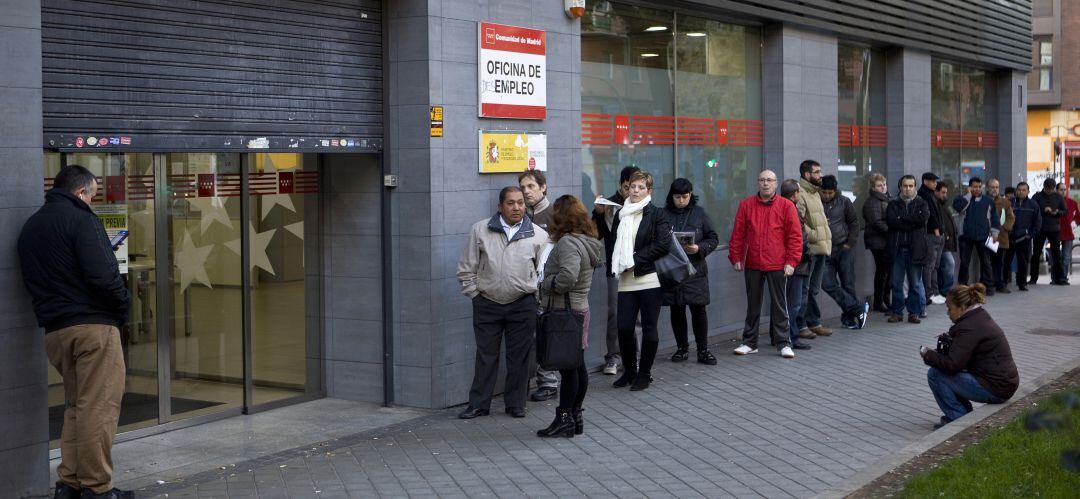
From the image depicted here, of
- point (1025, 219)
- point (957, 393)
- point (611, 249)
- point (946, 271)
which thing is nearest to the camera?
point (957, 393)

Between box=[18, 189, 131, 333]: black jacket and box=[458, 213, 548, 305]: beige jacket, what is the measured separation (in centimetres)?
307

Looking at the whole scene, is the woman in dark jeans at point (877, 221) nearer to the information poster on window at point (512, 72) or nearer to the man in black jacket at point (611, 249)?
the man in black jacket at point (611, 249)

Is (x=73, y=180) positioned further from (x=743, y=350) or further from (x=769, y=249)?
(x=743, y=350)

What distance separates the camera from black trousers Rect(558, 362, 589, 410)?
28.7ft

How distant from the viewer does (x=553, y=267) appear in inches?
349

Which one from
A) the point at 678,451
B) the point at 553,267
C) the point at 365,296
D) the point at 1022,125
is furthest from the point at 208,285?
the point at 1022,125

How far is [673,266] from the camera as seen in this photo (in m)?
10.6

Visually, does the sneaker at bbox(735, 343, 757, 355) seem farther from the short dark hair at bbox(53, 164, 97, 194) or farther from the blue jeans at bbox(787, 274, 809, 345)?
the short dark hair at bbox(53, 164, 97, 194)

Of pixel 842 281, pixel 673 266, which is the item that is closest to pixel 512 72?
pixel 673 266

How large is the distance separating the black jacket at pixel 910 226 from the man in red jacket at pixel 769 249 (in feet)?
10.5

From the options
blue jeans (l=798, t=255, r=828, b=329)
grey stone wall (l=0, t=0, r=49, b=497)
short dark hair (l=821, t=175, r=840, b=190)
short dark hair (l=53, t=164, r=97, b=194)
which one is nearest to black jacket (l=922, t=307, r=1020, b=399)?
A: blue jeans (l=798, t=255, r=828, b=329)

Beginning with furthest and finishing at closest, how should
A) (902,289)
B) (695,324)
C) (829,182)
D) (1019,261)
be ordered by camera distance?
(1019,261) → (902,289) → (829,182) → (695,324)

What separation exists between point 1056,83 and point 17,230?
48.1m

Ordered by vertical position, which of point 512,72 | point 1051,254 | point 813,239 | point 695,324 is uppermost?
point 512,72
